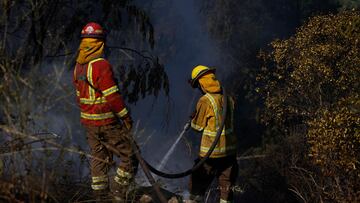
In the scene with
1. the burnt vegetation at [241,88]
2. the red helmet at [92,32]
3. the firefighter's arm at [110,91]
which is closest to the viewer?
the burnt vegetation at [241,88]

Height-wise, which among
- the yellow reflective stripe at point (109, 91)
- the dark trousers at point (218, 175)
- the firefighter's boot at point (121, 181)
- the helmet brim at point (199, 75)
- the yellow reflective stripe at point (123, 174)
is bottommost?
the dark trousers at point (218, 175)

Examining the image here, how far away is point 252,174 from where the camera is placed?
1447cm

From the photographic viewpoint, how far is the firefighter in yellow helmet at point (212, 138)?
484 cm

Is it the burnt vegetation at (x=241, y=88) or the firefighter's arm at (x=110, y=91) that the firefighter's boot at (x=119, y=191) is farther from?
the firefighter's arm at (x=110, y=91)

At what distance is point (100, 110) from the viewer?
421 cm

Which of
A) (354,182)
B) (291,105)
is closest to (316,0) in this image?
(291,105)

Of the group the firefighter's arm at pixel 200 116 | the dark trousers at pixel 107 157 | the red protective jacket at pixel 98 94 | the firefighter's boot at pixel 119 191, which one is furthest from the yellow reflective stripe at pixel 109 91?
the firefighter's arm at pixel 200 116

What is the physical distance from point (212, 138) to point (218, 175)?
0.41 m

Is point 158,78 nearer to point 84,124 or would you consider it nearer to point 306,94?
point 84,124

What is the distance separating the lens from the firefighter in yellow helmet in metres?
4.84

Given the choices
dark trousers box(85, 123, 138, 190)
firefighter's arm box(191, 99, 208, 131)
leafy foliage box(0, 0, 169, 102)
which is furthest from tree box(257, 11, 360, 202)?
dark trousers box(85, 123, 138, 190)

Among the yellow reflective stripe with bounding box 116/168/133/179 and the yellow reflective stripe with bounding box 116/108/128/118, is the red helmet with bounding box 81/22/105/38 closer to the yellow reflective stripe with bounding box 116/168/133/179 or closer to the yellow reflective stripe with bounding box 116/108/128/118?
the yellow reflective stripe with bounding box 116/108/128/118

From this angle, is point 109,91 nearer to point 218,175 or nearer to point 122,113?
point 122,113

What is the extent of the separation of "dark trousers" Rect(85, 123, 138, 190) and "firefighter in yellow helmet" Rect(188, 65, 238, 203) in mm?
790
